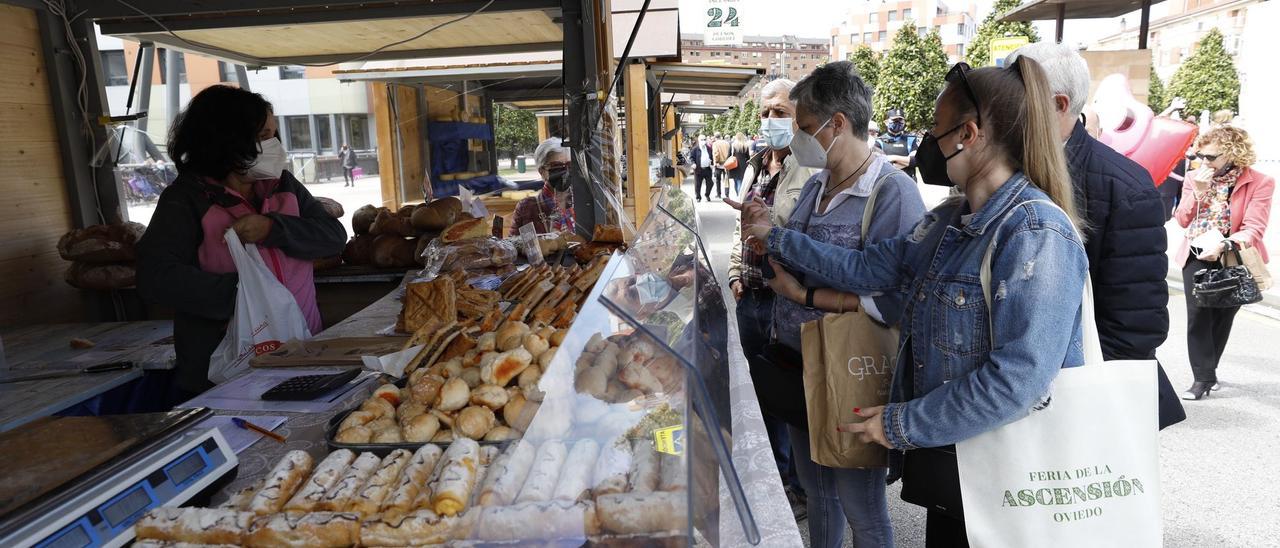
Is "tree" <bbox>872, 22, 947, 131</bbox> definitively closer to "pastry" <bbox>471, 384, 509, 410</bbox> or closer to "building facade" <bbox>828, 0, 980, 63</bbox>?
"pastry" <bbox>471, 384, 509, 410</bbox>

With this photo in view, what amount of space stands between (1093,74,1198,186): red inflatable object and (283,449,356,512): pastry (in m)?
5.50

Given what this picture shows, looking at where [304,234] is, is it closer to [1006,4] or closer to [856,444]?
[856,444]

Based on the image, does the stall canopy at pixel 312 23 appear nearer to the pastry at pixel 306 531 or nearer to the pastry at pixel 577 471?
the pastry at pixel 306 531

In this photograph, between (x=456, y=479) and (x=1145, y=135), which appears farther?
(x=1145, y=135)

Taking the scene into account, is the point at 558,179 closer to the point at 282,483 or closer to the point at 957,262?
the point at 957,262

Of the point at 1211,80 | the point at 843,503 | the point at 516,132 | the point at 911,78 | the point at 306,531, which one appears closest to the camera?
the point at 306,531

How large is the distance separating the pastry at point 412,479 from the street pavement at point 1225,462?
175cm

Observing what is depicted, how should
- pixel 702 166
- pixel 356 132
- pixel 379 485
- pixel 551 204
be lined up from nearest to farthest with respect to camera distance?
pixel 379 485, pixel 551 204, pixel 702 166, pixel 356 132

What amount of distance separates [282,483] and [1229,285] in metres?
5.47

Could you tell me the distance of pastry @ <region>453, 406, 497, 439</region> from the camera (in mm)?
1572

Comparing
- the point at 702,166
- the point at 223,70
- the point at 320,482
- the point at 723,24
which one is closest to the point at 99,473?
the point at 320,482

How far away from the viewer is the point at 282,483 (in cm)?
136

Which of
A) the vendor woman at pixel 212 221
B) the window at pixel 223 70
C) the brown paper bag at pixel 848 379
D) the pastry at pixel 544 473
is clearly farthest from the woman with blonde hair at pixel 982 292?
the window at pixel 223 70

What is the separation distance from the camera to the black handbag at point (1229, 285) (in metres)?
4.46
